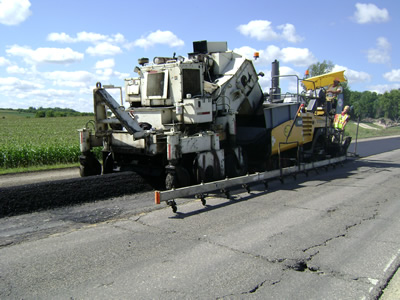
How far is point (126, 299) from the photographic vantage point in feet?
12.1

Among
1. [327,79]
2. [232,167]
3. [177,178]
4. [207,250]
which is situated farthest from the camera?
[327,79]

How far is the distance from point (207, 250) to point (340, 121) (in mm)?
11579

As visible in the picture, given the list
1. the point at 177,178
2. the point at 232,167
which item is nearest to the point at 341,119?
the point at 232,167

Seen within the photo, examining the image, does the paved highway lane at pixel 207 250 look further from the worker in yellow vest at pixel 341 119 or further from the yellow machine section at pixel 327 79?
the worker in yellow vest at pixel 341 119

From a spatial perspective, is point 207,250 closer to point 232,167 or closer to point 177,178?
point 177,178

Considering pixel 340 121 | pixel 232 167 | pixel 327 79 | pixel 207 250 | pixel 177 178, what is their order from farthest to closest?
pixel 340 121 < pixel 327 79 < pixel 232 167 < pixel 177 178 < pixel 207 250

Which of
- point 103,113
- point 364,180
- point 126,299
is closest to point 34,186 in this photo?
point 103,113

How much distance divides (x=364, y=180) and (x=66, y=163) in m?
11.1

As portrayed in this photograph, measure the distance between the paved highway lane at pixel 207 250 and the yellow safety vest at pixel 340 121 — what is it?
7.18m

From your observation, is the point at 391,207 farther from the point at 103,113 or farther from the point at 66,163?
the point at 66,163

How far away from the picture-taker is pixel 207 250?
5.01m

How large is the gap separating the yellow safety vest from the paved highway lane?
7.18m

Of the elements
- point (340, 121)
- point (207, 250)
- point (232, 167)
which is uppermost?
point (340, 121)

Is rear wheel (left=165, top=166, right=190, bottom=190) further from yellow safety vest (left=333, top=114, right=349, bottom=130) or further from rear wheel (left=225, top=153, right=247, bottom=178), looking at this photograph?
yellow safety vest (left=333, top=114, right=349, bottom=130)
